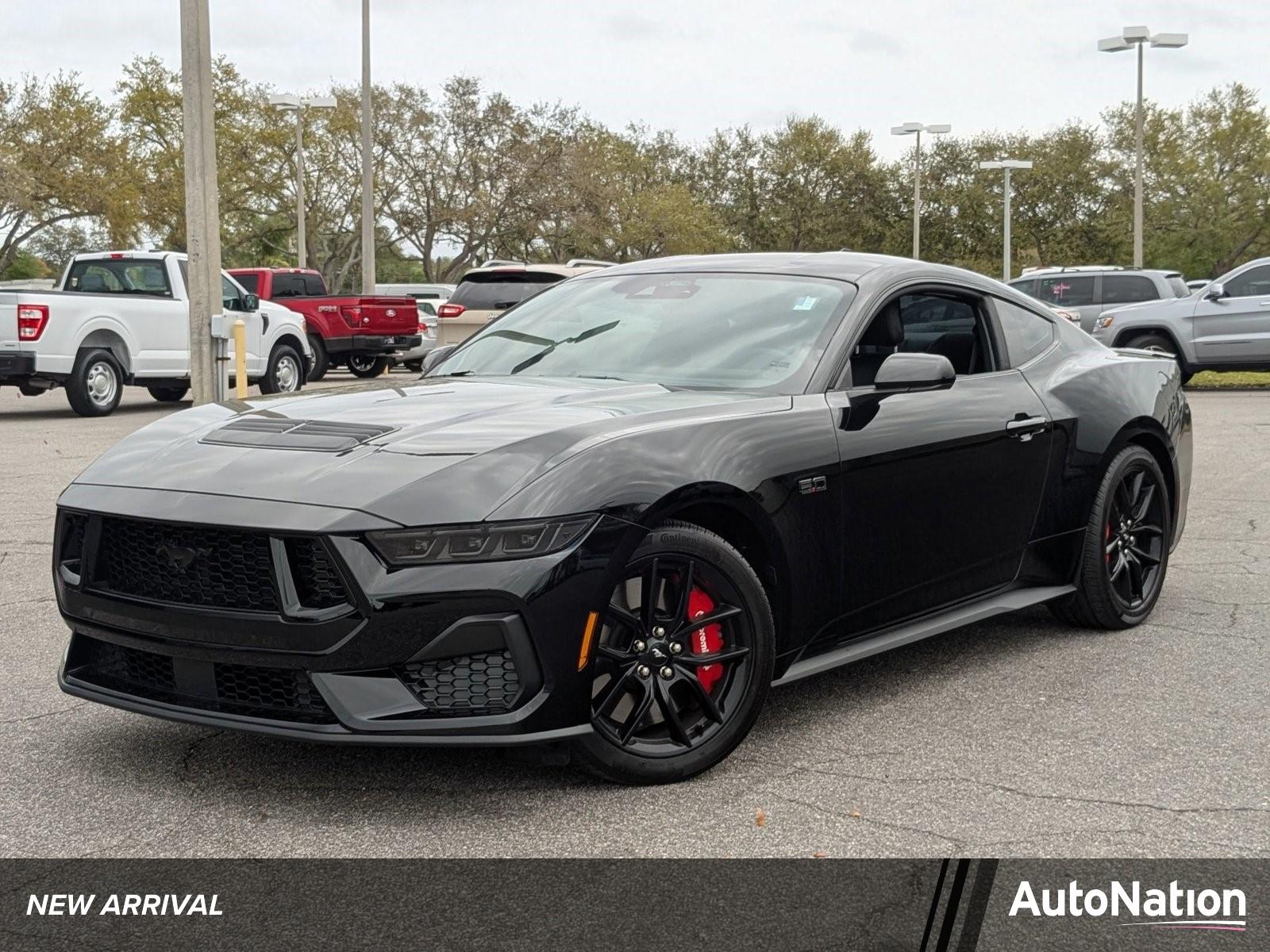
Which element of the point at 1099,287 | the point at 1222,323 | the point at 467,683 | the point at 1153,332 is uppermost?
the point at 1099,287

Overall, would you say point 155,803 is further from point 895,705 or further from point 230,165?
point 230,165

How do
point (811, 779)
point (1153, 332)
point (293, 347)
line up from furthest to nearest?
point (1153, 332)
point (293, 347)
point (811, 779)

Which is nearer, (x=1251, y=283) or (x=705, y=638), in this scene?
(x=705, y=638)

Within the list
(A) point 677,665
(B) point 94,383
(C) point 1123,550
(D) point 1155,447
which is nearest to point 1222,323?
(B) point 94,383

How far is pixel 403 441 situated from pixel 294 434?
379mm

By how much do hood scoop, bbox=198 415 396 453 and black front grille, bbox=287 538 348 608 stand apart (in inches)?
14.9

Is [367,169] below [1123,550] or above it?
above

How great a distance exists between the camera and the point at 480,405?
14.6 ft

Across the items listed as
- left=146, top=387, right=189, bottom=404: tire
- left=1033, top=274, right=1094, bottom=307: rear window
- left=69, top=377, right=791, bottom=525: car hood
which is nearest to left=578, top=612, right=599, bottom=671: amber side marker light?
left=69, top=377, right=791, bottom=525: car hood

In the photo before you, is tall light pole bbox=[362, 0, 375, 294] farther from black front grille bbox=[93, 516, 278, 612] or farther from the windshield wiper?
black front grille bbox=[93, 516, 278, 612]

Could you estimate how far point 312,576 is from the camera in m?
3.71

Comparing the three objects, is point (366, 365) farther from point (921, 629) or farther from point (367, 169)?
point (921, 629)

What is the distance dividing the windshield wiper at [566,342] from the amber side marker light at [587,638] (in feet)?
5.30

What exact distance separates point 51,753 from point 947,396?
3.04 m
